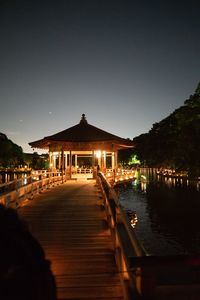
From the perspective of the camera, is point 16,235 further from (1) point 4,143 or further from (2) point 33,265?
(1) point 4,143

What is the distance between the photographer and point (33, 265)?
4.86 feet

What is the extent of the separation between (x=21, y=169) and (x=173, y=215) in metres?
77.9

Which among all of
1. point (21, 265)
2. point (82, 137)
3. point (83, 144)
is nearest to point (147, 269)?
point (21, 265)

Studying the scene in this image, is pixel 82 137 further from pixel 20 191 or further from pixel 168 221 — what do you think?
pixel 20 191

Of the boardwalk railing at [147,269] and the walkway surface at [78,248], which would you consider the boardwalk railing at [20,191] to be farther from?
the boardwalk railing at [147,269]

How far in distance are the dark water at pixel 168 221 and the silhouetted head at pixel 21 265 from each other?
1744 cm

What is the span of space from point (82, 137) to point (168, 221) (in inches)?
447

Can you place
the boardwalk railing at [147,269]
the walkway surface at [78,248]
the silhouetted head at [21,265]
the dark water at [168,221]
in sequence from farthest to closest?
the dark water at [168,221] → the walkway surface at [78,248] → the boardwalk railing at [147,269] → the silhouetted head at [21,265]

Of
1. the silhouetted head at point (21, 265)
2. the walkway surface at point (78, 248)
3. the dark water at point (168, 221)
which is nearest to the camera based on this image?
the silhouetted head at point (21, 265)

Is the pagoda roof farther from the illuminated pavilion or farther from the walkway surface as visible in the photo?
the walkway surface

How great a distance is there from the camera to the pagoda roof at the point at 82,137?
25798 mm

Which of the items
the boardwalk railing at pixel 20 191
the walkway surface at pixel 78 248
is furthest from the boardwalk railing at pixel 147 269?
the boardwalk railing at pixel 20 191

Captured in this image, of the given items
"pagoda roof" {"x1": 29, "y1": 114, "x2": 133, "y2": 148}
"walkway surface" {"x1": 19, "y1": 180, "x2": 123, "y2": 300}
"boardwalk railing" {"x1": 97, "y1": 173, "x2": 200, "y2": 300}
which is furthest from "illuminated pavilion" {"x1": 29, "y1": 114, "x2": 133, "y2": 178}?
"boardwalk railing" {"x1": 97, "y1": 173, "x2": 200, "y2": 300}

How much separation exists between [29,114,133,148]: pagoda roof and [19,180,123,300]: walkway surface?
13720 mm
